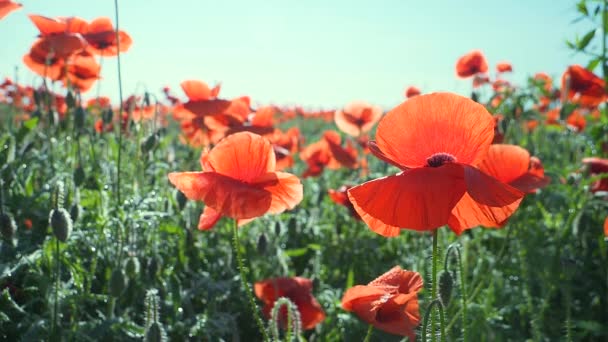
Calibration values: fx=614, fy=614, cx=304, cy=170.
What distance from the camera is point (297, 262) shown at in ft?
11.6

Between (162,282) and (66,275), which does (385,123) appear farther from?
(66,275)

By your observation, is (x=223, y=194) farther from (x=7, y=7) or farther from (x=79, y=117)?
(x=79, y=117)

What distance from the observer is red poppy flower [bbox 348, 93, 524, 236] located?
122 centimetres

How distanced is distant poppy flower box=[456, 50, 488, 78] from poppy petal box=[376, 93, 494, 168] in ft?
12.6

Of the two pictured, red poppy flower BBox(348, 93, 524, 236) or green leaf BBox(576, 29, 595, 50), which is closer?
red poppy flower BBox(348, 93, 524, 236)

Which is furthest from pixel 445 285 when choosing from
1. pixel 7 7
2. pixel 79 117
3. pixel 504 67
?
pixel 504 67

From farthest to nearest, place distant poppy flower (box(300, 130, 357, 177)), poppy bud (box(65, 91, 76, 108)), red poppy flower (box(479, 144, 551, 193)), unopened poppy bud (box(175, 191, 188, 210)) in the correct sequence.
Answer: distant poppy flower (box(300, 130, 357, 177)) < poppy bud (box(65, 91, 76, 108)) < unopened poppy bud (box(175, 191, 188, 210)) < red poppy flower (box(479, 144, 551, 193))

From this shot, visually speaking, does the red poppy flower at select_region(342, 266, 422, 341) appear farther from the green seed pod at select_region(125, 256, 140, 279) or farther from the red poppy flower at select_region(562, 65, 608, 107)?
the red poppy flower at select_region(562, 65, 608, 107)

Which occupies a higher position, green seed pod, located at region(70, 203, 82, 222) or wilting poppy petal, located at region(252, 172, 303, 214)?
wilting poppy petal, located at region(252, 172, 303, 214)

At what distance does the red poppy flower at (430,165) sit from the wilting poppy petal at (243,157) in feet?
1.47

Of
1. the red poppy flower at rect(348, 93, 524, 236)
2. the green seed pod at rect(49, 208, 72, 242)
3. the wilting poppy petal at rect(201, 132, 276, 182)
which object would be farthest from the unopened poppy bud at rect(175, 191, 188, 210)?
the red poppy flower at rect(348, 93, 524, 236)

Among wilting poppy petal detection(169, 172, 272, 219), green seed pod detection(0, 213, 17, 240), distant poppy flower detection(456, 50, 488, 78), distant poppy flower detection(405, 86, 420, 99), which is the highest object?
distant poppy flower detection(456, 50, 488, 78)

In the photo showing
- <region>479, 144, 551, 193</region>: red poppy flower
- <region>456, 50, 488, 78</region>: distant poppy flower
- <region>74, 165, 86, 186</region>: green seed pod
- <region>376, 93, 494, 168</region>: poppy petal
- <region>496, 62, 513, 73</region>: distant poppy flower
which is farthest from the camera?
<region>496, 62, 513, 73</region>: distant poppy flower

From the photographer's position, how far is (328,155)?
432 centimetres
